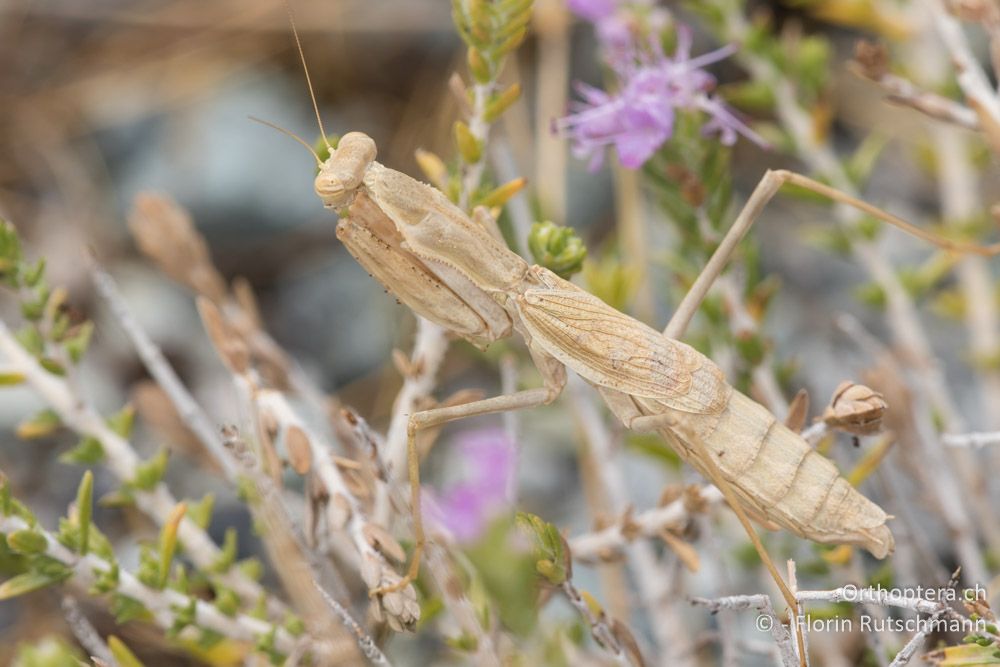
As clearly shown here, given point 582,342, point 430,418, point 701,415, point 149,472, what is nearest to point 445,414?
point 430,418

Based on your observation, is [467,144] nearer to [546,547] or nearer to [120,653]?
[546,547]

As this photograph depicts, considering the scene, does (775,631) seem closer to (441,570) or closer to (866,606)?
(866,606)

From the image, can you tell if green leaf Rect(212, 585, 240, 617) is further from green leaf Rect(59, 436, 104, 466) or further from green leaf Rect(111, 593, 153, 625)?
green leaf Rect(59, 436, 104, 466)

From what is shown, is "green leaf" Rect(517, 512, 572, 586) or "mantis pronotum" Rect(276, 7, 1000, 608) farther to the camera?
"mantis pronotum" Rect(276, 7, 1000, 608)

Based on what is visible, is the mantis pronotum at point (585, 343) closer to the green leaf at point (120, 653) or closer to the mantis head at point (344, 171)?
the mantis head at point (344, 171)

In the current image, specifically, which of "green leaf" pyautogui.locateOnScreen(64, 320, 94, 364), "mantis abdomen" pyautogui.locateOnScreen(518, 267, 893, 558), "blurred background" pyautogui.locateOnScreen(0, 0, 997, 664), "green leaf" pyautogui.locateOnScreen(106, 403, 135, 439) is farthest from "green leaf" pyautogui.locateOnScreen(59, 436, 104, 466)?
"blurred background" pyautogui.locateOnScreen(0, 0, 997, 664)

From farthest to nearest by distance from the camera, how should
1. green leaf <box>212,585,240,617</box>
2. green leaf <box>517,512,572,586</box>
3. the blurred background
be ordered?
the blurred background → green leaf <box>212,585,240,617</box> → green leaf <box>517,512,572,586</box>

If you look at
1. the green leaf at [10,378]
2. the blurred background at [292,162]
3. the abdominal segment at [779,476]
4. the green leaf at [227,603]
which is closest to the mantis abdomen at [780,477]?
the abdominal segment at [779,476]

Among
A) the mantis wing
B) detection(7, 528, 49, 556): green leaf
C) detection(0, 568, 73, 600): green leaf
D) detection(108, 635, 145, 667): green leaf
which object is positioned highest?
the mantis wing
